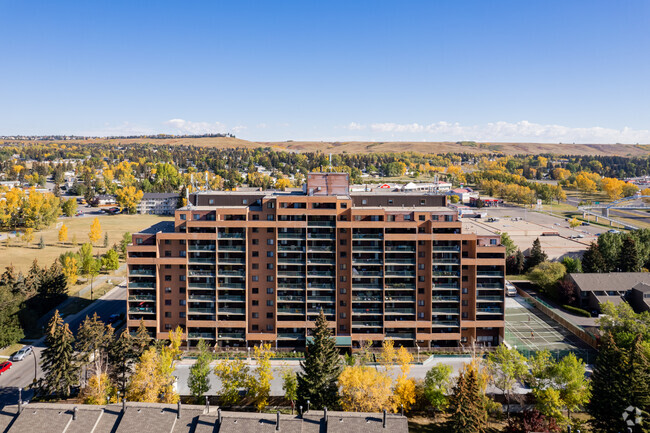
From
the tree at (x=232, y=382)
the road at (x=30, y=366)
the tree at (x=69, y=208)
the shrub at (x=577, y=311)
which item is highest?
the tree at (x=69, y=208)

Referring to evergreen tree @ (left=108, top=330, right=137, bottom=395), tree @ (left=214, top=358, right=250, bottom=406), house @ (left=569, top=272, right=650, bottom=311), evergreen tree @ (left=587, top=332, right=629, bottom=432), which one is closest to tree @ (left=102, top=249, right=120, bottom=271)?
evergreen tree @ (left=108, top=330, right=137, bottom=395)

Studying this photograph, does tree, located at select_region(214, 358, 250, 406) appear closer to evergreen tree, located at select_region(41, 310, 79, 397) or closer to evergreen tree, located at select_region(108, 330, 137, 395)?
evergreen tree, located at select_region(108, 330, 137, 395)

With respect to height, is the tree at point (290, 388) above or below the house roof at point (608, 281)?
below

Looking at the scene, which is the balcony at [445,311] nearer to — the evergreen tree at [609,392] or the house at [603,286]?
the evergreen tree at [609,392]

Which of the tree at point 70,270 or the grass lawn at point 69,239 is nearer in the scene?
Result: the tree at point 70,270

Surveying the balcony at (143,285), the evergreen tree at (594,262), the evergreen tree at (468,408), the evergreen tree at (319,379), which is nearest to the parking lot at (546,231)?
the evergreen tree at (594,262)

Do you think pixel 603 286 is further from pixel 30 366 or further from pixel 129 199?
pixel 129 199

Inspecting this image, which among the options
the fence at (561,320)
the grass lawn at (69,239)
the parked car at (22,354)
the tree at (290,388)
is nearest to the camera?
the tree at (290,388)
